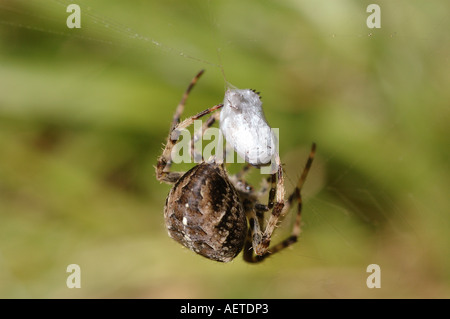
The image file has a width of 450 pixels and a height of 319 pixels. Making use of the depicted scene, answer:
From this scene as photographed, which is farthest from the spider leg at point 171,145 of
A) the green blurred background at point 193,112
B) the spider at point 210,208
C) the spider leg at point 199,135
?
the green blurred background at point 193,112

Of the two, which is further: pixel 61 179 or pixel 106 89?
pixel 61 179

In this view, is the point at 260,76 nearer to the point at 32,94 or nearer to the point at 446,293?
the point at 32,94

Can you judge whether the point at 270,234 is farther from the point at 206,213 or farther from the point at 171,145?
the point at 171,145

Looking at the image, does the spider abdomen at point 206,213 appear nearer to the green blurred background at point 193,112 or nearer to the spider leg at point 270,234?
the spider leg at point 270,234

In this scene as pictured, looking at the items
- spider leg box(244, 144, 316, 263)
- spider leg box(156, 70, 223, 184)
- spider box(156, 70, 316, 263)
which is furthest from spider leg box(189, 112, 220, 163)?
spider leg box(244, 144, 316, 263)

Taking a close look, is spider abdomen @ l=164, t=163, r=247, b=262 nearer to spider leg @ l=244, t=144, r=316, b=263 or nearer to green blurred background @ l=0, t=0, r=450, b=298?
spider leg @ l=244, t=144, r=316, b=263

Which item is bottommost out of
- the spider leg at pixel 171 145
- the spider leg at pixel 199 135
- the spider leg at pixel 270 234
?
the spider leg at pixel 270 234

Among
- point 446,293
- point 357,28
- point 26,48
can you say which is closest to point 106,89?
point 26,48
